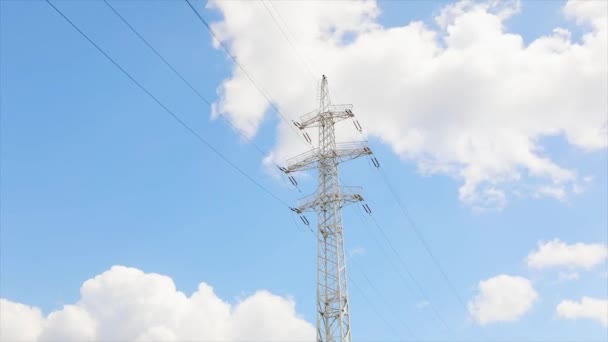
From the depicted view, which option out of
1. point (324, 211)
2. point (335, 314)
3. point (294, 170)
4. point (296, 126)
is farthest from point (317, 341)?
point (296, 126)

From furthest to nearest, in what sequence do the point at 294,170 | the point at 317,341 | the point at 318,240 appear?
the point at 294,170 → the point at 318,240 → the point at 317,341

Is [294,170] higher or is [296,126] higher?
[296,126]

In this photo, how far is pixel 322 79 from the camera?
55406mm

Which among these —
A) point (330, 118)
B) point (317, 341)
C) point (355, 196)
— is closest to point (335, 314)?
point (317, 341)

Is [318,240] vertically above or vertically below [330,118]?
below

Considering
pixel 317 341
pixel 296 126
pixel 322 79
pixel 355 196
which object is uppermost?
pixel 322 79

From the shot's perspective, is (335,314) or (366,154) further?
(366,154)

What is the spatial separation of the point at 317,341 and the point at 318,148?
1606cm

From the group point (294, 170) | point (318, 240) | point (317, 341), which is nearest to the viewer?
point (317, 341)

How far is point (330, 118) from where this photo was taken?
52562 mm

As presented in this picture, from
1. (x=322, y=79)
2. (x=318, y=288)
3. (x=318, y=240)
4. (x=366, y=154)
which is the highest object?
(x=322, y=79)

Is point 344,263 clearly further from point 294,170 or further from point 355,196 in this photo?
point 294,170

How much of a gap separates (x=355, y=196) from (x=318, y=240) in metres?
4.66

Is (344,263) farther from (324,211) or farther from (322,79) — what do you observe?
(322,79)
